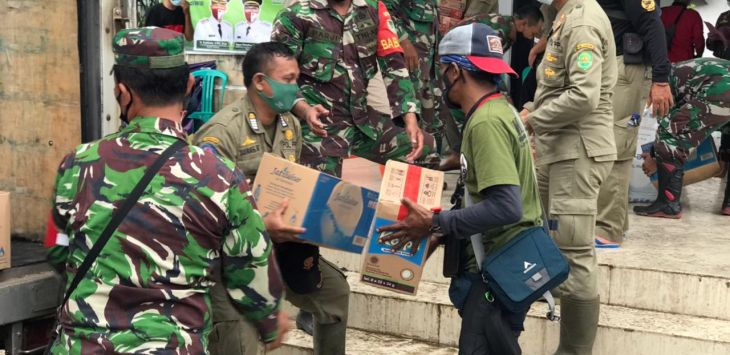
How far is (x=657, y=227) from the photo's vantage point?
249 inches

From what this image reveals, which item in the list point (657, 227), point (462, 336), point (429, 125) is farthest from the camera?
point (429, 125)

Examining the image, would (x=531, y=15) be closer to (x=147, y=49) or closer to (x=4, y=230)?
(x=4, y=230)

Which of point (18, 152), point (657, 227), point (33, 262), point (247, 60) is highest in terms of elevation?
point (247, 60)

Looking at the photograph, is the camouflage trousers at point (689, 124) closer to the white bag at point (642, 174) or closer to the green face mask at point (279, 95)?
the white bag at point (642, 174)

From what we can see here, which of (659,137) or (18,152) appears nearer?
(18,152)

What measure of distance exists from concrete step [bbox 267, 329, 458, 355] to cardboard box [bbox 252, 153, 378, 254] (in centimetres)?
159

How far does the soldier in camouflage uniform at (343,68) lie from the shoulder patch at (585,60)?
90cm

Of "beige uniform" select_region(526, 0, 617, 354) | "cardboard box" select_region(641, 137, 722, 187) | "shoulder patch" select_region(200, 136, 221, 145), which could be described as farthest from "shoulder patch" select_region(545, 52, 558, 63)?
"cardboard box" select_region(641, 137, 722, 187)

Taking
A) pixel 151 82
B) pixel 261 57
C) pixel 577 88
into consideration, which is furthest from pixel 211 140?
pixel 577 88

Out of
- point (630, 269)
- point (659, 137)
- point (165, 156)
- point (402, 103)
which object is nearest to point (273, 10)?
point (402, 103)

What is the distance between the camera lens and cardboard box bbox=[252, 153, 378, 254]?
134 inches

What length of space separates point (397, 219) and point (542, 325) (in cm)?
170

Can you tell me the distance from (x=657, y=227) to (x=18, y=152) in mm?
4361

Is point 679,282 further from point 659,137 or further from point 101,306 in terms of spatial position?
point 101,306
